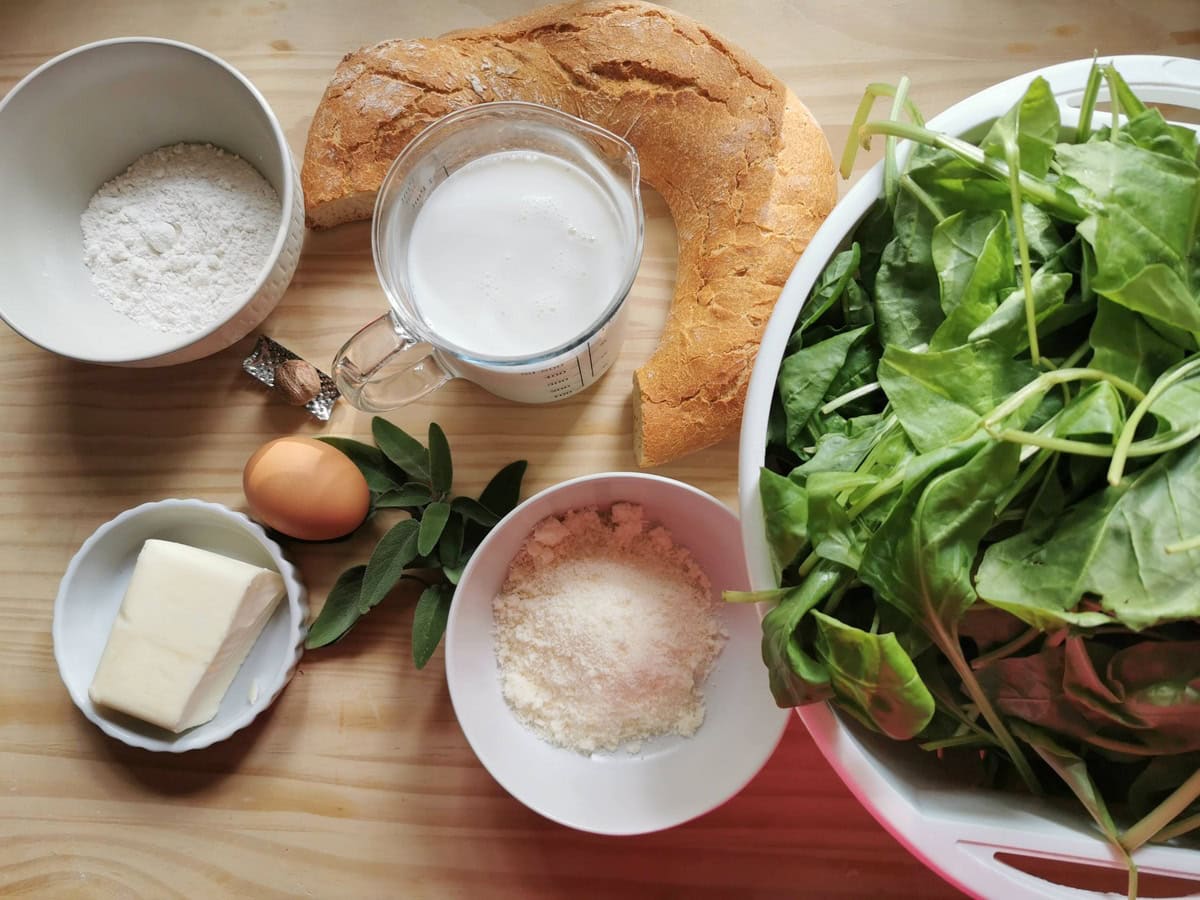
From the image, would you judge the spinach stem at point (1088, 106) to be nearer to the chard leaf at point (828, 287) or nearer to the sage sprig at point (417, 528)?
the chard leaf at point (828, 287)

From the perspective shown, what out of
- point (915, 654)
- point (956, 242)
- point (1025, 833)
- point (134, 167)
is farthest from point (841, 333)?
point (134, 167)

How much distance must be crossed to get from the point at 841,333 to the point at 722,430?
0.19m

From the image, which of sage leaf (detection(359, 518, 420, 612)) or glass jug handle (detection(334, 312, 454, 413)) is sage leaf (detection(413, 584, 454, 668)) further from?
glass jug handle (detection(334, 312, 454, 413))

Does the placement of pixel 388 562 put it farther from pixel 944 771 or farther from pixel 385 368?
pixel 944 771

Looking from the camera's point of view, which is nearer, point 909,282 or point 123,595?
point 909,282

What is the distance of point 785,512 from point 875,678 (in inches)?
4.0

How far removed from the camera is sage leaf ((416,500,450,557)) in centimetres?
76

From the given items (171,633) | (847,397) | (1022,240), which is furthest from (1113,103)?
(171,633)

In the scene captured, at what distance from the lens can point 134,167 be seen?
2.93ft

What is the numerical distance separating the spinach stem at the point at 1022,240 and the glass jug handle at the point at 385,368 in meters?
0.45

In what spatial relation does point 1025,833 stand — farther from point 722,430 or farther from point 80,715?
point 80,715

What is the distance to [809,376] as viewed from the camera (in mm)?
603

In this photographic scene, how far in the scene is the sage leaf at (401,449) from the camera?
80 cm

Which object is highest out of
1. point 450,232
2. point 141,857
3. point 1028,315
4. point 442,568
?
point 1028,315
